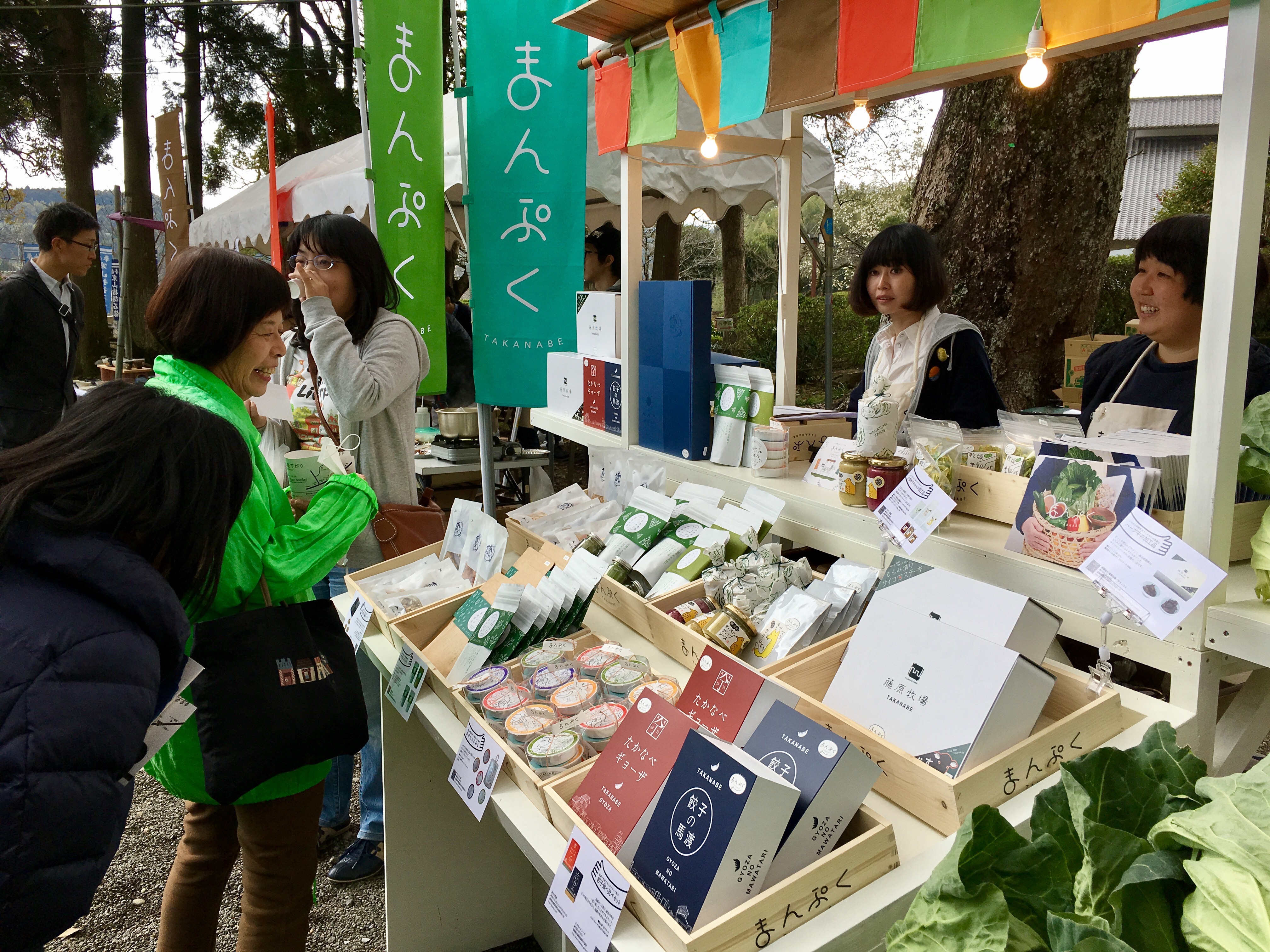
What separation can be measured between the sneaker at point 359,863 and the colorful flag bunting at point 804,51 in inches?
99.3

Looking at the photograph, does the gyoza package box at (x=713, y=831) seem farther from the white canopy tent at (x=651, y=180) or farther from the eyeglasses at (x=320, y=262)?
the white canopy tent at (x=651, y=180)

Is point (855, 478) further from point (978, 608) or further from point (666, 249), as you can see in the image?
point (666, 249)

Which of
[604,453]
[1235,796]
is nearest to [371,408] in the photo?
[604,453]

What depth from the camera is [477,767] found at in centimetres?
142

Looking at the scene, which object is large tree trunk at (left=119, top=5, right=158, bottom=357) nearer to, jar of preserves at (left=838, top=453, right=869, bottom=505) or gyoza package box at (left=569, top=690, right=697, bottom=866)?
jar of preserves at (left=838, top=453, right=869, bottom=505)

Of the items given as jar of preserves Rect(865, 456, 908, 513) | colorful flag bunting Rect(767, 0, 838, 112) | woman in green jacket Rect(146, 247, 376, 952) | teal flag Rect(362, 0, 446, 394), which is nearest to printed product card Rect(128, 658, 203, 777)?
woman in green jacket Rect(146, 247, 376, 952)

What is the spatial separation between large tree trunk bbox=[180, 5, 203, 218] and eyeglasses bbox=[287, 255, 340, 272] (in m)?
13.1

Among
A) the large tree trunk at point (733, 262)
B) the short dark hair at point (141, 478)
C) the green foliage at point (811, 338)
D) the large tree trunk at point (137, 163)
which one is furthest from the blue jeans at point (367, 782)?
the green foliage at point (811, 338)

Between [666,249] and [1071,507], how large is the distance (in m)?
8.44

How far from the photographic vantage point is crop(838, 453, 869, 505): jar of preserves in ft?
6.19

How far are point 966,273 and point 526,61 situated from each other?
122 inches

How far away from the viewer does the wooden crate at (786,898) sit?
93 cm

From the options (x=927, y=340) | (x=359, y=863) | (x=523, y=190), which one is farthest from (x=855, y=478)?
(x=523, y=190)

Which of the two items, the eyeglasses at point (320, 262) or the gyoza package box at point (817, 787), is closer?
the gyoza package box at point (817, 787)
